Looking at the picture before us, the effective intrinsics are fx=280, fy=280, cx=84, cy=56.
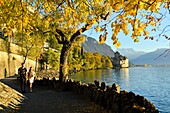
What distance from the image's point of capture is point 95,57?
166250 millimetres

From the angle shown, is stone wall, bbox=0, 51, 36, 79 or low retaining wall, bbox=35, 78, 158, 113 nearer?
low retaining wall, bbox=35, 78, 158, 113

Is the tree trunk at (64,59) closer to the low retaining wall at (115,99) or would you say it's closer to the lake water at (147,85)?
the low retaining wall at (115,99)

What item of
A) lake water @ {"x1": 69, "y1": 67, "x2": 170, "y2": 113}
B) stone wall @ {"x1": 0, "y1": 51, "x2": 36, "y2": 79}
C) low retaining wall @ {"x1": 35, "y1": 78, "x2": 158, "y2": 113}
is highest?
stone wall @ {"x1": 0, "y1": 51, "x2": 36, "y2": 79}

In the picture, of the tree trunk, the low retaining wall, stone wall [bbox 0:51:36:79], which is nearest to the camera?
the low retaining wall

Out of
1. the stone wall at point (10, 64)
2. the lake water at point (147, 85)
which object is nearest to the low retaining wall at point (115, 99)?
the lake water at point (147, 85)

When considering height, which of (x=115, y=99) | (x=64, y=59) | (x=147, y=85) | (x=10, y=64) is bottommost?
(x=147, y=85)

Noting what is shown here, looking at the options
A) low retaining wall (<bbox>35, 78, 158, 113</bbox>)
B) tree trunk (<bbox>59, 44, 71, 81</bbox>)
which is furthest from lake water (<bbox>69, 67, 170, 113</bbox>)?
low retaining wall (<bbox>35, 78, 158, 113</bbox>)

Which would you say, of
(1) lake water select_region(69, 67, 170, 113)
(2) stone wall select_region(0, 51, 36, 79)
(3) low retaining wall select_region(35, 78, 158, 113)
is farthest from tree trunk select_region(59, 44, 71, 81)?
(2) stone wall select_region(0, 51, 36, 79)

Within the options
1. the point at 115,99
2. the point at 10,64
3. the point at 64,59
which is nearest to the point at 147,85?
the point at 10,64

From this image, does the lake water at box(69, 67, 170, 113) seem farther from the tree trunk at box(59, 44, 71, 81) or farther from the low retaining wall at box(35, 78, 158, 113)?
the low retaining wall at box(35, 78, 158, 113)

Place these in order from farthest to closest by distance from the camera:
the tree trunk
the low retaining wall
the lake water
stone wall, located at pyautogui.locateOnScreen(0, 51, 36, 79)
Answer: stone wall, located at pyautogui.locateOnScreen(0, 51, 36, 79) < the lake water < the tree trunk < the low retaining wall

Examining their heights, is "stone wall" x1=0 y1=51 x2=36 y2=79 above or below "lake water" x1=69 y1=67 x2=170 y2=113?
above

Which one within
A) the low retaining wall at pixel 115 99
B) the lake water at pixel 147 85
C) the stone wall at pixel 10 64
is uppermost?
the stone wall at pixel 10 64

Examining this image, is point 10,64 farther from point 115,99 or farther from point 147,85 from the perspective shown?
point 115,99
